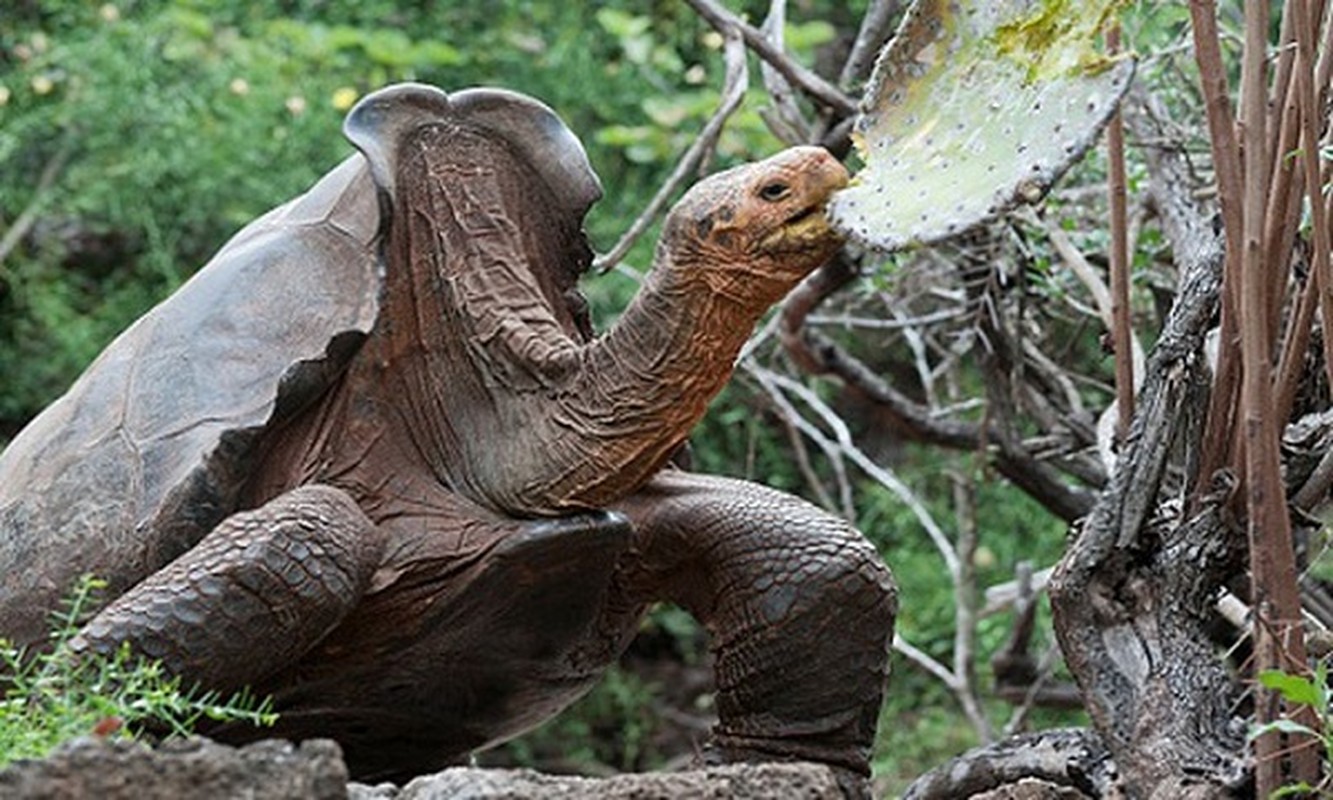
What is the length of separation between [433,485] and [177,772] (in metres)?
1.52

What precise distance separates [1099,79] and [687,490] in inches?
48.5

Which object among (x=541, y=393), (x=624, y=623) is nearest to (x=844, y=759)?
(x=624, y=623)

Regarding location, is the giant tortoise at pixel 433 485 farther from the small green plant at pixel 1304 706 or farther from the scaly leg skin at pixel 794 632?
the small green plant at pixel 1304 706

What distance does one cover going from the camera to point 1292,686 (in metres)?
2.17

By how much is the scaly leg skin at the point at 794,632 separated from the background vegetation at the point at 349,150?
12.5 ft

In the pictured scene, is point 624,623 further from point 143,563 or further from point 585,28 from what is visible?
point 585,28

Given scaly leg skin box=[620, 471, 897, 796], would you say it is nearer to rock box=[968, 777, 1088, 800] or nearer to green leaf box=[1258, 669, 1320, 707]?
rock box=[968, 777, 1088, 800]

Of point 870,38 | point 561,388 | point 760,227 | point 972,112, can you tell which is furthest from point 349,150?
point 972,112

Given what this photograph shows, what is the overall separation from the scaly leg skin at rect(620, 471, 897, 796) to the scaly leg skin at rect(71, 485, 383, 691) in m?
0.54

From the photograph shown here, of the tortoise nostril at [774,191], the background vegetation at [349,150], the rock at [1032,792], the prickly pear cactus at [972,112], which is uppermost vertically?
the prickly pear cactus at [972,112]

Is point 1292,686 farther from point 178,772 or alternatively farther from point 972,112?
point 178,772

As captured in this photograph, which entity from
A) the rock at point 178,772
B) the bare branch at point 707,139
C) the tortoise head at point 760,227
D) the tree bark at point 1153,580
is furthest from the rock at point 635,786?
the bare branch at point 707,139

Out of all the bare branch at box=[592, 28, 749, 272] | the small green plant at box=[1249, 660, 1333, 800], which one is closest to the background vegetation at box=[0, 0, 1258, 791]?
the bare branch at box=[592, 28, 749, 272]

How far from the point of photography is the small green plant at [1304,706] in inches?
85.1
